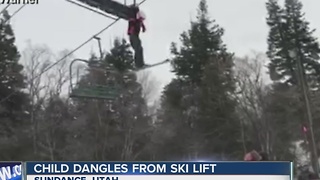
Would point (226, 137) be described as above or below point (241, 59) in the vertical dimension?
below

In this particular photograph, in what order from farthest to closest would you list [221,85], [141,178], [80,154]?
[221,85] < [80,154] < [141,178]

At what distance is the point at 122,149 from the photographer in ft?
178

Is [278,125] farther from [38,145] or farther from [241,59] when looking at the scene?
[38,145]

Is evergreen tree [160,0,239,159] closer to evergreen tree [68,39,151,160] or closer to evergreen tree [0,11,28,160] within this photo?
evergreen tree [68,39,151,160]

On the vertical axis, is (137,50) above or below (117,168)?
above

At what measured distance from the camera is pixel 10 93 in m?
52.4

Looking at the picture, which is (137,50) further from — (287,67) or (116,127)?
(287,67)

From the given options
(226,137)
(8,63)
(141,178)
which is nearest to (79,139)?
(8,63)

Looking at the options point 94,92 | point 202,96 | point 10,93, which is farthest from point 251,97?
point 94,92

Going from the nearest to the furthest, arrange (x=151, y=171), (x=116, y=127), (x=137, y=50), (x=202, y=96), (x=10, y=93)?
(x=151, y=171) → (x=137, y=50) → (x=10, y=93) → (x=116, y=127) → (x=202, y=96)

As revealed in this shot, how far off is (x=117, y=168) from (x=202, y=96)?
53.3 meters

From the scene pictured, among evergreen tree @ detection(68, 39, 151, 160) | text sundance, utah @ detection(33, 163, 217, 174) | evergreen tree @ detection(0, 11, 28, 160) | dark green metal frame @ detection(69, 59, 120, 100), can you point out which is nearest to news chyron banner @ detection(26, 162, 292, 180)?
text sundance, utah @ detection(33, 163, 217, 174)

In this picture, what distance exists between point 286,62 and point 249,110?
6503mm

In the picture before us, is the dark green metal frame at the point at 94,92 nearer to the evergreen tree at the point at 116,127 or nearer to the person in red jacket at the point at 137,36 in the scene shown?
the person in red jacket at the point at 137,36
